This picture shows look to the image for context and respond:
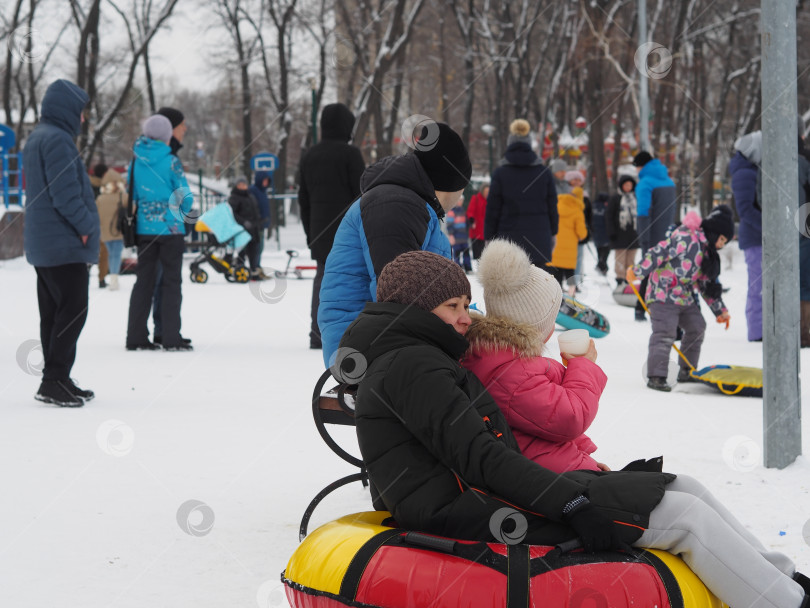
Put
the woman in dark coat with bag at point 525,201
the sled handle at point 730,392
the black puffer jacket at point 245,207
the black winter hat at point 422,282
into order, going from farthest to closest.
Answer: the black puffer jacket at point 245,207
the woman in dark coat with bag at point 525,201
the sled handle at point 730,392
the black winter hat at point 422,282

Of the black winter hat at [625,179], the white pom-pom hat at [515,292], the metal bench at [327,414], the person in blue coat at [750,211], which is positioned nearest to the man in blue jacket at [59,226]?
the metal bench at [327,414]

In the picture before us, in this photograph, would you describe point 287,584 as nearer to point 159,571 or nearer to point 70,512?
point 159,571

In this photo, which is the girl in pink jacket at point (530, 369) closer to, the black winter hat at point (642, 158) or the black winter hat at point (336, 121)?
the black winter hat at point (336, 121)

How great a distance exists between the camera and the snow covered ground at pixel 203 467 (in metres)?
3.68

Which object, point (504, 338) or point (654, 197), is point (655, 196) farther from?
point (504, 338)

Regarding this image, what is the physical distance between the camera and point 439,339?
9.68 ft

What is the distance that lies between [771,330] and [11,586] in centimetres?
355

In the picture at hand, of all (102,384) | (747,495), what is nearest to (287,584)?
(747,495)

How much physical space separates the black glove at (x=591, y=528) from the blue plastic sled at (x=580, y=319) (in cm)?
718

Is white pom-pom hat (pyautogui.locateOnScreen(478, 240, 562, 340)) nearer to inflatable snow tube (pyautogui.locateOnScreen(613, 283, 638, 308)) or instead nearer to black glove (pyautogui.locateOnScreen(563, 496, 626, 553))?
black glove (pyautogui.locateOnScreen(563, 496, 626, 553))

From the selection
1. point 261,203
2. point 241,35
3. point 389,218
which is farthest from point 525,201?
point 241,35

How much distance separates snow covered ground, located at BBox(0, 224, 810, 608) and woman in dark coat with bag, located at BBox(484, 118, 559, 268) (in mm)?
1309

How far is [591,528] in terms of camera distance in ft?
9.02

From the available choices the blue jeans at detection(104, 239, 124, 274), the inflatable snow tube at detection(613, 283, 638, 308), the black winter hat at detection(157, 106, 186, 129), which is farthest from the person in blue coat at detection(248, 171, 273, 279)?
the black winter hat at detection(157, 106, 186, 129)
